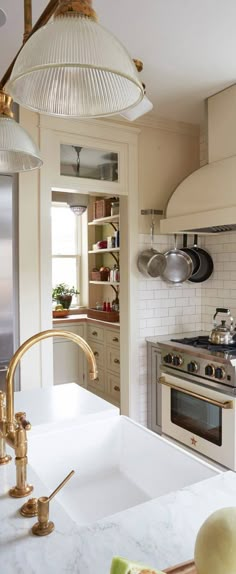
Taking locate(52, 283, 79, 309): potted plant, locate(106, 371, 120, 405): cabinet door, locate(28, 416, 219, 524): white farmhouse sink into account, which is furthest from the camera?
locate(52, 283, 79, 309): potted plant

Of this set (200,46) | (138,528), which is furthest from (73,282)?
(138,528)

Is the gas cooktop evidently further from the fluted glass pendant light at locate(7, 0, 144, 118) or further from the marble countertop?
the fluted glass pendant light at locate(7, 0, 144, 118)

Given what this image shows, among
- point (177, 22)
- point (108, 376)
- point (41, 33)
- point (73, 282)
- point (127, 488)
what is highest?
point (177, 22)

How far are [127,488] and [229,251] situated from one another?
229cm

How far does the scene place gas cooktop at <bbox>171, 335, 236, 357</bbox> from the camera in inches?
106

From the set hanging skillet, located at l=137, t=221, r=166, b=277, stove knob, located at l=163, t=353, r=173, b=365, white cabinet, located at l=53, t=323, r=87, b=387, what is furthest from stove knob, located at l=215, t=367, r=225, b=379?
white cabinet, located at l=53, t=323, r=87, b=387

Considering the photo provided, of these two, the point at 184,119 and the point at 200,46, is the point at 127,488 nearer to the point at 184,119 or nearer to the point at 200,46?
the point at 200,46

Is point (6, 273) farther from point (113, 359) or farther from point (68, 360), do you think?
point (68, 360)

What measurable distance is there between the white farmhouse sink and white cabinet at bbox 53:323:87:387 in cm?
279

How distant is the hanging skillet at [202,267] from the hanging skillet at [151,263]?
38 cm

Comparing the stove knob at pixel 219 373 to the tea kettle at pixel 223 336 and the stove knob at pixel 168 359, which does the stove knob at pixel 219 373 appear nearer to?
the tea kettle at pixel 223 336

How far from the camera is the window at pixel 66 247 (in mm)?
5113

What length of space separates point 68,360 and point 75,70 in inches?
151

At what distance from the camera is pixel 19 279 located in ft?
8.82
